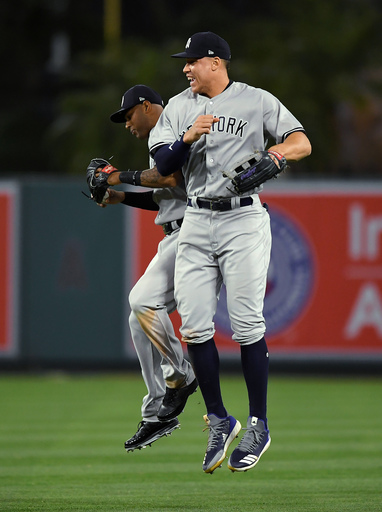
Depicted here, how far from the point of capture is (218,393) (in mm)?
6082

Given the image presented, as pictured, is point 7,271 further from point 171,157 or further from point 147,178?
point 171,157

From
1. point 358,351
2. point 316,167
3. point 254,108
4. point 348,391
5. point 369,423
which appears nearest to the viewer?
point 254,108

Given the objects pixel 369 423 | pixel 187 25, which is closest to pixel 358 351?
pixel 369 423

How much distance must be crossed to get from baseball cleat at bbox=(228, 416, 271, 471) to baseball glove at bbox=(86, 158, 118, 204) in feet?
5.32

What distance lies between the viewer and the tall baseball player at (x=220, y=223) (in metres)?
5.93

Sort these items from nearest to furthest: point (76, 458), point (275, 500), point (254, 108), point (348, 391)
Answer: point (254, 108)
point (275, 500)
point (76, 458)
point (348, 391)

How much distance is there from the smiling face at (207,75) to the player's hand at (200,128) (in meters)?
0.38

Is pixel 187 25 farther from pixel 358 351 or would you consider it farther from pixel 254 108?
pixel 254 108

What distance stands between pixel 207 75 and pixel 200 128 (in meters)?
0.50

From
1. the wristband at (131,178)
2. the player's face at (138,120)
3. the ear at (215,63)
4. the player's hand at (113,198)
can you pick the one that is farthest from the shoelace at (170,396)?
the ear at (215,63)

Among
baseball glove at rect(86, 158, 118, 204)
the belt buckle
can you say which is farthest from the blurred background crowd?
the belt buckle

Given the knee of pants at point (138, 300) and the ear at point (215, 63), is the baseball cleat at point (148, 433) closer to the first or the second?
the knee of pants at point (138, 300)

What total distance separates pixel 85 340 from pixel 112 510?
8010 millimetres

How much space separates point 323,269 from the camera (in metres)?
13.7
